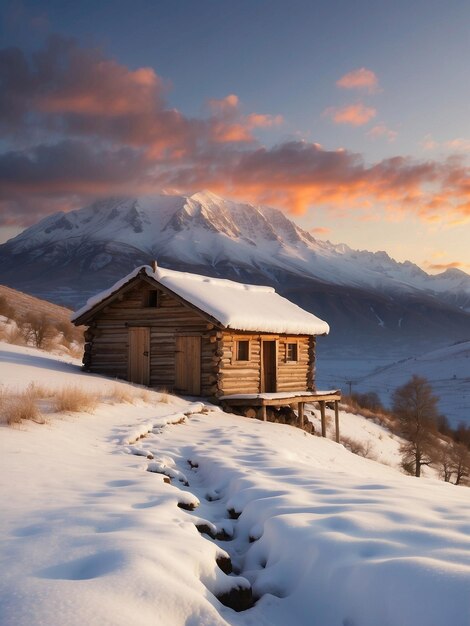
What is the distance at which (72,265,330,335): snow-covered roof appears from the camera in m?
18.5

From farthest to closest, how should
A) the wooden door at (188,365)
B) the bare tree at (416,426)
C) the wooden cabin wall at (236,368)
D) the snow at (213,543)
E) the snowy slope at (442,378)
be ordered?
the snowy slope at (442,378), the bare tree at (416,426), the wooden door at (188,365), the wooden cabin wall at (236,368), the snow at (213,543)

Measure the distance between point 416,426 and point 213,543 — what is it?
1267 inches

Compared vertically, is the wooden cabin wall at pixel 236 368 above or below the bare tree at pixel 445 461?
above

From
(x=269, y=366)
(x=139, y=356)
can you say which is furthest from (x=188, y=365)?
(x=269, y=366)

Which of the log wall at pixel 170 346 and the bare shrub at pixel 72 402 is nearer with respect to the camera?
the bare shrub at pixel 72 402

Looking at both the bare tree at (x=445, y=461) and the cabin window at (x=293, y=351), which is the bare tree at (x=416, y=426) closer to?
the bare tree at (x=445, y=461)

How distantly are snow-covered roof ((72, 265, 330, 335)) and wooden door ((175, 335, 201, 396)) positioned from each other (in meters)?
1.52

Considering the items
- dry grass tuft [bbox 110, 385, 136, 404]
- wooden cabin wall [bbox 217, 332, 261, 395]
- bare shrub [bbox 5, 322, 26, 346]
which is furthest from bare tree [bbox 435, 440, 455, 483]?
bare shrub [bbox 5, 322, 26, 346]

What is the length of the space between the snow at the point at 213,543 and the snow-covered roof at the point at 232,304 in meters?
10.4

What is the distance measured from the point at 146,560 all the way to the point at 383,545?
1.75 metres

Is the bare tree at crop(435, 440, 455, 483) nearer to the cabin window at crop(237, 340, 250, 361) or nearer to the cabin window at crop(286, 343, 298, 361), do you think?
the cabin window at crop(286, 343, 298, 361)

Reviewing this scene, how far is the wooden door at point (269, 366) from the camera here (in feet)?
69.3

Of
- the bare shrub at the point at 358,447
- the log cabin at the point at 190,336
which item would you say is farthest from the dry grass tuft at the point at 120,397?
the bare shrub at the point at 358,447

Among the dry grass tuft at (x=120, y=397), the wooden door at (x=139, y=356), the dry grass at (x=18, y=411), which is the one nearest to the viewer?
the dry grass at (x=18, y=411)
